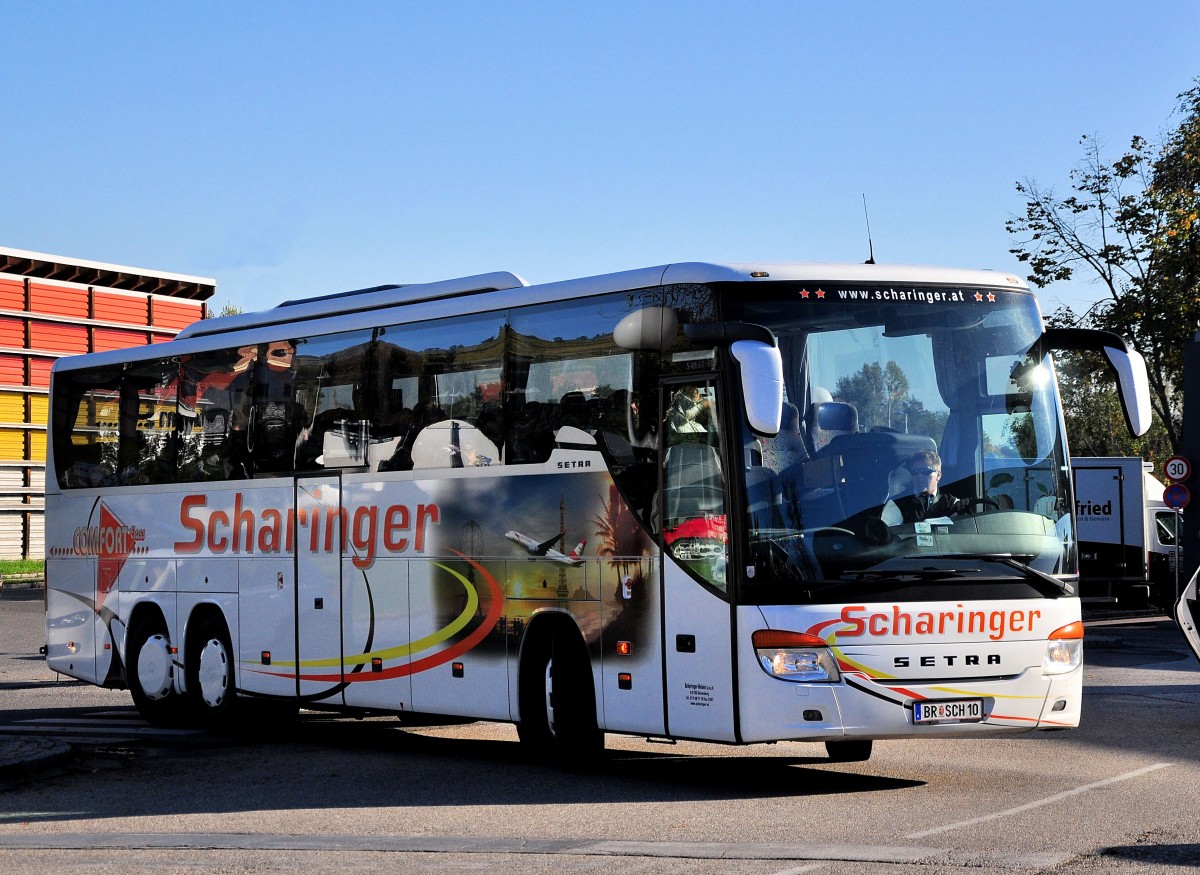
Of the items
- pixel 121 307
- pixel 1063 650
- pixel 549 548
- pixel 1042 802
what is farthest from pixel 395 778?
pixel 121 307

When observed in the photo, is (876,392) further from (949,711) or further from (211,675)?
(211,675)

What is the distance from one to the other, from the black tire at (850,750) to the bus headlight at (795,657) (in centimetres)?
203

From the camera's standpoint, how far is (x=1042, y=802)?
1046cm

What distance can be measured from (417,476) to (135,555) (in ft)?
16.1

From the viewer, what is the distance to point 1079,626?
36.6ft

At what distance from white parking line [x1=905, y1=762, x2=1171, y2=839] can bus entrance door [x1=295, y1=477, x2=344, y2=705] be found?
6497mm

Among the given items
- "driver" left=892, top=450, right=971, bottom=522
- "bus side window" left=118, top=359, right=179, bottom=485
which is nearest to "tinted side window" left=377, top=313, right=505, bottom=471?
"driver" left=892, top=450, right=971, bottom=522

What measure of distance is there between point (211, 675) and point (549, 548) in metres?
5.39

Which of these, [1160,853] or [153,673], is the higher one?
[153,673]

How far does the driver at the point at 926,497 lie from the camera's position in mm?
10695

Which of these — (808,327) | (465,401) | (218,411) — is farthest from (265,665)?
(808,327)

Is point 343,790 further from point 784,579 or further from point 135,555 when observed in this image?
point 135,555

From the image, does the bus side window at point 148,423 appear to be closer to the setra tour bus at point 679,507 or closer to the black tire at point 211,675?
the black tire at point 211,675

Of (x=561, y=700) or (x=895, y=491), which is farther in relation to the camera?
(x=561, y=700)
